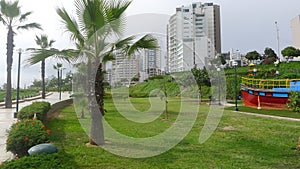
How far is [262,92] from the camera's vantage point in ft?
44.9

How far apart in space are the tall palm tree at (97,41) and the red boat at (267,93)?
869 cm

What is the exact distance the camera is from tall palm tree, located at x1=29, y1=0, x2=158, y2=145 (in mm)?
5250

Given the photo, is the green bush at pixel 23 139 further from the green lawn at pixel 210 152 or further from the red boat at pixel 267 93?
the red boat at pixel 267 93

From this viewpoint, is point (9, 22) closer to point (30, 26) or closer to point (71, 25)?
point (30, 26)

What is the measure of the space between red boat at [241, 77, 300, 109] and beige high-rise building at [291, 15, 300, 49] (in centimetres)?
3365

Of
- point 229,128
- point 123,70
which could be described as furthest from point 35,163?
point 229,128

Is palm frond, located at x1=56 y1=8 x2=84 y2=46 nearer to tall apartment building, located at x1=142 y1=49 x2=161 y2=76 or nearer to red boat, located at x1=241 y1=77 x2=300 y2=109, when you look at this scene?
tall apartment building, located at x1=142 y1=49 x2=161 y2=76

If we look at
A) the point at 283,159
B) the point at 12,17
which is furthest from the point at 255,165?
the point at 12,17

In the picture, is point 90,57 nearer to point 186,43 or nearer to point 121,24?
point 121,24

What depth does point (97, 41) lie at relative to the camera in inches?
217

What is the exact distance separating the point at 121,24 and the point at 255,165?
397 cm

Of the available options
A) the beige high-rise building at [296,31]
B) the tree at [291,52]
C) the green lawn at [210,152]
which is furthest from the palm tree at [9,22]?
the beige high-rise building at [296,31]

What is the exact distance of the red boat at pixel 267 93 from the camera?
12500mm

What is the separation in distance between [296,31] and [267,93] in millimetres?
38404
